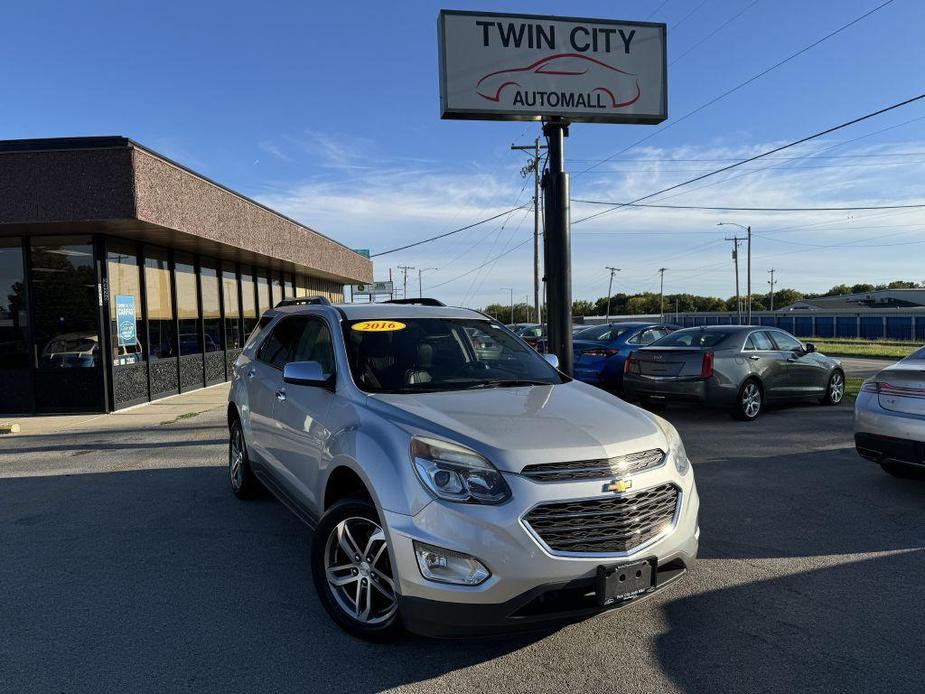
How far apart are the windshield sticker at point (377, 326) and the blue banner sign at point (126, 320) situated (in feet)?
31.6

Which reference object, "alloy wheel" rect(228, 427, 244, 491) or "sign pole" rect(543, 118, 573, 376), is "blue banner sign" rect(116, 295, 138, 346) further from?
"sign pole" rect(543, 118, 573, 376)

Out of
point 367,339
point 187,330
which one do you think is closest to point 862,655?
point 367,339

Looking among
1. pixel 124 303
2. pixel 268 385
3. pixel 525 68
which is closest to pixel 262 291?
pixel 124 303

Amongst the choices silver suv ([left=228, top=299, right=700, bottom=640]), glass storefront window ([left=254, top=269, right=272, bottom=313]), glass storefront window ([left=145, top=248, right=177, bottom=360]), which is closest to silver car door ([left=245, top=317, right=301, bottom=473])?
silver suv ([left=228, top=299, right=700, bottom=640])

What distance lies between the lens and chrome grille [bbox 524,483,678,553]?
2885mm

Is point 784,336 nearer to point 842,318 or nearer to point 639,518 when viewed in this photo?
point 639,518

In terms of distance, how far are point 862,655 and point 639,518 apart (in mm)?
1320

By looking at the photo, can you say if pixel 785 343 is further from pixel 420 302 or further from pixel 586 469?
pixel 586 469

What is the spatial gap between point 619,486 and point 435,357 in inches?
68.2

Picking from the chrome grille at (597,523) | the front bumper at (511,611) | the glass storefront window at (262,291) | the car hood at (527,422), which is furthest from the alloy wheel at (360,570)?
the glass storefront window at (262,291)

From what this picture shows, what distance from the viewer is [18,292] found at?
11.8 metres

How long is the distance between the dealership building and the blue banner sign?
0.02m

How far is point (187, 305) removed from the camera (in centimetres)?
1550

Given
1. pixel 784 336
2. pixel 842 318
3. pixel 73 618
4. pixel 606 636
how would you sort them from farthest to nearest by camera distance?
pixel 842 318
pixel 784 336
pixel 73 618
pixel 606 636
